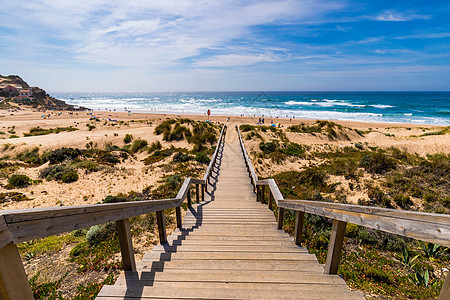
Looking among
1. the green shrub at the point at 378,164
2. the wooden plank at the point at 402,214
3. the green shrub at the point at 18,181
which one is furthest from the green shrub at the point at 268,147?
the wooden plank at the point at 402,214

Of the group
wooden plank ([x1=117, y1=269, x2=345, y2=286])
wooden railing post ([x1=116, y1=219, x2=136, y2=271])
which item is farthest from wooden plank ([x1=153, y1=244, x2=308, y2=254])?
wooden railing post ([x1=116, y1=219, x2=136, y2=271])

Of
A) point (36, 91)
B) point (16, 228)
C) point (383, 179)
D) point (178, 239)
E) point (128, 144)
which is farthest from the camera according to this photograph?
point (36, 91)

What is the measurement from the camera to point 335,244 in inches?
98.4

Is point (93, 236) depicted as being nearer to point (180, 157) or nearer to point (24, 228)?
point (24, 228)

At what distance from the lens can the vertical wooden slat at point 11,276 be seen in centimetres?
123

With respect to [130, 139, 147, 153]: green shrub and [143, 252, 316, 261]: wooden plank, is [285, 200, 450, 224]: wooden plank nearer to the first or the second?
[143, 252, 316, 261]: wooden plank

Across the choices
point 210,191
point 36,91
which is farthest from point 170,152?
point 36,91

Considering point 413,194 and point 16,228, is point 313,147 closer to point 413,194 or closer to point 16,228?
point 413,194

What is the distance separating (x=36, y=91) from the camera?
7838 centimetres

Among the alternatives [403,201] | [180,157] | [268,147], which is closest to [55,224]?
[403,201]

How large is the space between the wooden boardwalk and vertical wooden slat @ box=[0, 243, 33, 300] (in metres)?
1.04

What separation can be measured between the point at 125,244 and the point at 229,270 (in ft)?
4.44

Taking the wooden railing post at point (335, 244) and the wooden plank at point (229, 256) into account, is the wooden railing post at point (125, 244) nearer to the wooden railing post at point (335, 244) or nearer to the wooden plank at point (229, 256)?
the wooden plank at point (229, 256)

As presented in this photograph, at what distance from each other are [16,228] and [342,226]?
2874 millimetres
